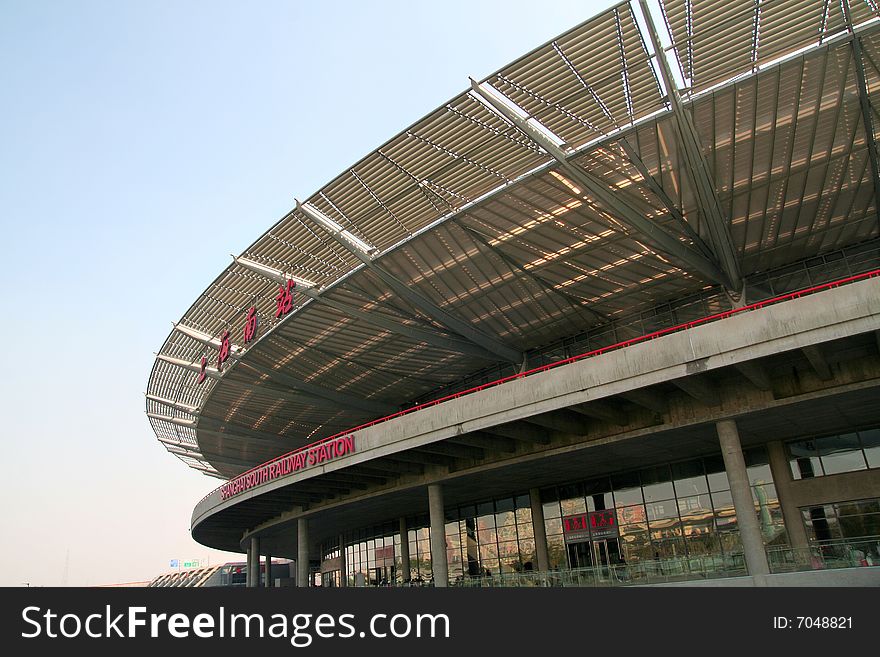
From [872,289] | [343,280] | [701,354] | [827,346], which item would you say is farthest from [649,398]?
[343,280]

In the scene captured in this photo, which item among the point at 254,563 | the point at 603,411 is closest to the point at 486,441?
the point at 603,411

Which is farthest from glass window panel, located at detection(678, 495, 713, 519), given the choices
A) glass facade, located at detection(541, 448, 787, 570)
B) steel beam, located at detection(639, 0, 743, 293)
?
steel beam, located at detection(639, 0, 743, 293)

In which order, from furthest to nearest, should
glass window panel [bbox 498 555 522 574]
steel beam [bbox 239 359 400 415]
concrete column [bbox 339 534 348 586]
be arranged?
concrete column [bbox 339 534 348 586] < steel beam [bbox 239 359 400 415] < glass window panel [bbox 498 555 522 574]

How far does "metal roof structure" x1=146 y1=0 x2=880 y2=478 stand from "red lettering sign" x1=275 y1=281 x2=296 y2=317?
0.48 meters

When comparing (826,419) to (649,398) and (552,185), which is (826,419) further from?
(552,185)

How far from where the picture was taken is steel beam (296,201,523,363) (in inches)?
975

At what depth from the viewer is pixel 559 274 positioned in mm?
27250

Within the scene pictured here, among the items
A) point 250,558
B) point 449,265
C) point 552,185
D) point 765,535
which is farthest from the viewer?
point 250,558

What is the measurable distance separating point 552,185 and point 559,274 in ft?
21.1

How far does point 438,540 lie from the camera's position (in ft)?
83.5

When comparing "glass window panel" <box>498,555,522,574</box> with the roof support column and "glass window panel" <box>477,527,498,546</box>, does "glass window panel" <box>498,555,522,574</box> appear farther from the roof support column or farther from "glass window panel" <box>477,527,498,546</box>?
the roof support column

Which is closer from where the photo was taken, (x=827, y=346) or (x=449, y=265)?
(x=827, y=346)
